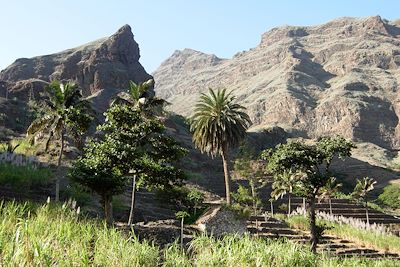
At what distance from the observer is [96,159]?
75.9 ft

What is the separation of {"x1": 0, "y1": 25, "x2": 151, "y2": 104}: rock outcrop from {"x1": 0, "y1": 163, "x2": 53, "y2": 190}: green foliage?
2040 inches

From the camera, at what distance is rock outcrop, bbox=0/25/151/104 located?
96.1 metres

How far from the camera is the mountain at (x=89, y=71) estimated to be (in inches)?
3696

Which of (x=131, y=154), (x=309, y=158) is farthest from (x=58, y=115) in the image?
(x=309, y=158)

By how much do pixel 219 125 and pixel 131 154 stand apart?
18.5 m

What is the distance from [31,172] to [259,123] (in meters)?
132

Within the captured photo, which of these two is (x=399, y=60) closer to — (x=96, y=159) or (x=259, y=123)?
(x=259, y=123)

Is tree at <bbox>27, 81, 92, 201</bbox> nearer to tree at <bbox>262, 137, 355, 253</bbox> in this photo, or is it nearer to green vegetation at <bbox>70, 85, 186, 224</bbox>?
green vegetation at <bbox>70, 85, 186, 224</bbox>

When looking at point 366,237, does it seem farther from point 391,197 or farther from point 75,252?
point 391,197

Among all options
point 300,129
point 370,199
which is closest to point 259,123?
point 300,129

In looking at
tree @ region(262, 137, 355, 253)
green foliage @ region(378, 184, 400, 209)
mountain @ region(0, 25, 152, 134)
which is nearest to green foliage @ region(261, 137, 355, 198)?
tree @ region(262, 137, 355, 253)

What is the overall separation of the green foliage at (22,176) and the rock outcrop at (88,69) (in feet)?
170

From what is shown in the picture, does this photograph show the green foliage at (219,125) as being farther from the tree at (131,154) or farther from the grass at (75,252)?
the grass at (75,252)

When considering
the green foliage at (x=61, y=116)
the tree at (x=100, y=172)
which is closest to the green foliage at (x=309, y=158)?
the tree at (x=100, y=172)
